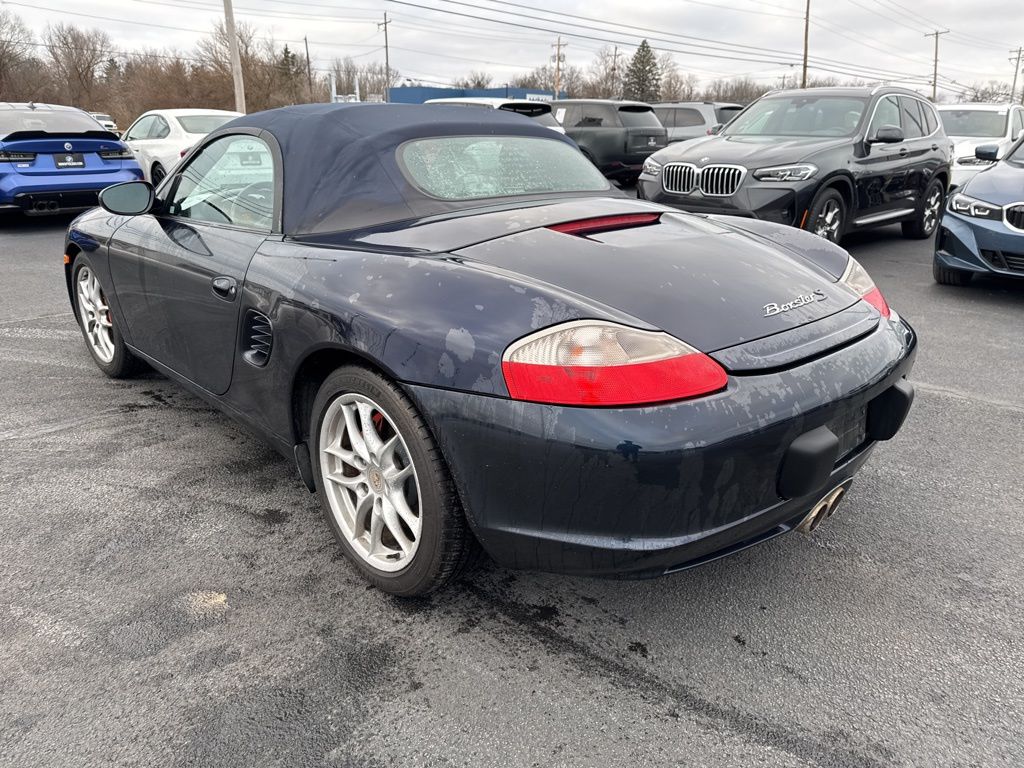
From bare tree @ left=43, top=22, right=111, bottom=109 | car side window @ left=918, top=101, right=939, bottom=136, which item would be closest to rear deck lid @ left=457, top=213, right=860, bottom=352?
car side window @ left=918, top=101, right=939, bottom=136

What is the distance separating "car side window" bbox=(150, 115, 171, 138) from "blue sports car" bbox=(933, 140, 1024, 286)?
10565 mm

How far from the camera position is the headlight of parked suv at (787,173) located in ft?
21.8

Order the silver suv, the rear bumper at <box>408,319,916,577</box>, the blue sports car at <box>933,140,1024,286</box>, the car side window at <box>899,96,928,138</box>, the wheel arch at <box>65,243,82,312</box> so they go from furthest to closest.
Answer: the silver suv → the car side window at <box>899,96,928,138</box> → the blue sports car at <box>933,140,1024,286</box> → the wheel arch at <box>65,243,82,312</box> → the rear bumper at <box>408,319,916,577</box>

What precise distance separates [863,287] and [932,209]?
745 centimetres

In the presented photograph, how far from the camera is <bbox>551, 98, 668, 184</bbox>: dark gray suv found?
1347 centimetres

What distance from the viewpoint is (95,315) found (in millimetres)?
4082

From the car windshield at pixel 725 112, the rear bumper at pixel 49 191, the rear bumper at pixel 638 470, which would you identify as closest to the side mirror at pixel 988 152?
the rear bumper at pixel 638 470

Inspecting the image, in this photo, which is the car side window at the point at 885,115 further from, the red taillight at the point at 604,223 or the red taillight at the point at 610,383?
the red taillight at the point at 610,383

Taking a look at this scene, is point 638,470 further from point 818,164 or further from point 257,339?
point 818,164

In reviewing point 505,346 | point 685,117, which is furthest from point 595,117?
point 505,346

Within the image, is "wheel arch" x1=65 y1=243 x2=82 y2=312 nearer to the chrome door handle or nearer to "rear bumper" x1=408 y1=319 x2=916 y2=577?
the chrome door handle

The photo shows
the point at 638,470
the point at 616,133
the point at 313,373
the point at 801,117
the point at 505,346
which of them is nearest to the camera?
the point at 638,470

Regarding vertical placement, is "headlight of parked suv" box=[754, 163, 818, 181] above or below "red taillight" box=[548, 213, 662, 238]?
above

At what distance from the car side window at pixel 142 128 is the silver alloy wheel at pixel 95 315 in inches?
365
